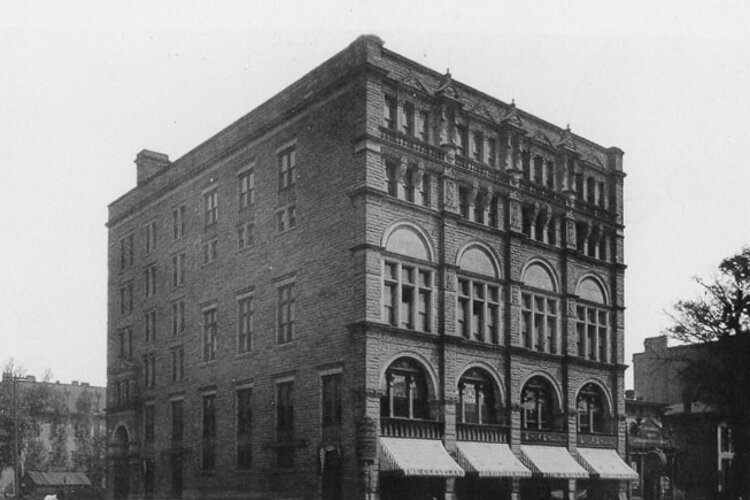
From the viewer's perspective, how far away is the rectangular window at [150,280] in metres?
52.1

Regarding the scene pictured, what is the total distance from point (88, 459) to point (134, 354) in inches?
1884

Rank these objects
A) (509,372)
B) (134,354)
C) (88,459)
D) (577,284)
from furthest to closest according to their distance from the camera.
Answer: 1. (88,459)
2. (134,354)
3. (577,284)
4. (509,372)

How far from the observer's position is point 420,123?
37875 mm

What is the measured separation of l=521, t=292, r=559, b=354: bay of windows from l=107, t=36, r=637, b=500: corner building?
3.8 inches

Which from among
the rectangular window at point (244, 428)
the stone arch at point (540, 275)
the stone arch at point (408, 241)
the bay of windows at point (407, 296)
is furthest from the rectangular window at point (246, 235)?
the stone arch at point (540, 275)

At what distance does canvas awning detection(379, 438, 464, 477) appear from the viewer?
109 ft

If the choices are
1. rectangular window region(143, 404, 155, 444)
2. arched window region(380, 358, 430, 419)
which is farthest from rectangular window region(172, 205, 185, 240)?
arched window region(380, 358, 430, 419)

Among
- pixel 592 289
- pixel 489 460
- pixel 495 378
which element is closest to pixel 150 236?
pixel 495 378

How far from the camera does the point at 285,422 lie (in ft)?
126

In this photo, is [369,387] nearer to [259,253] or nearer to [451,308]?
[451,308]

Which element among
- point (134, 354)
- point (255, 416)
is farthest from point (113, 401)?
point (255, 416)

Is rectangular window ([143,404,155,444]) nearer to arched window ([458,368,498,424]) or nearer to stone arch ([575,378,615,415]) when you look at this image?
arched window ([458,368,498,424])

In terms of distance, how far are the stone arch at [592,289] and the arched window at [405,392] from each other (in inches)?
502

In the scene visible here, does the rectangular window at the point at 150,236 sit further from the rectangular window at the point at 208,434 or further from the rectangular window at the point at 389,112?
the rectangular window at the point at 389,112
